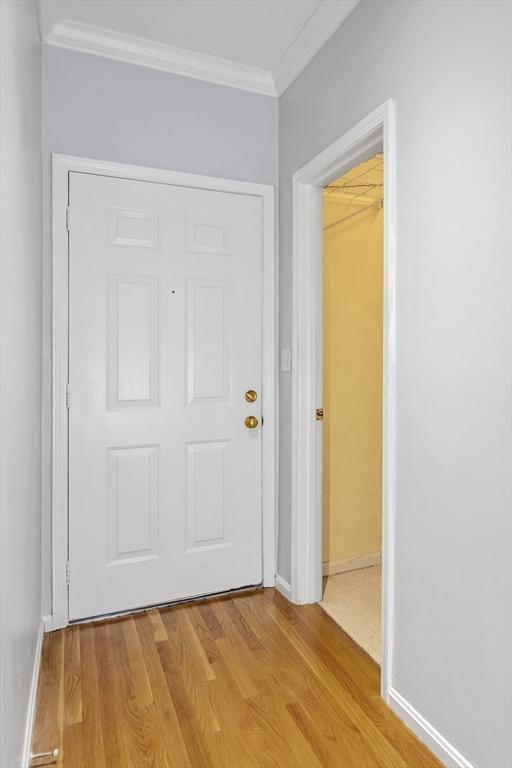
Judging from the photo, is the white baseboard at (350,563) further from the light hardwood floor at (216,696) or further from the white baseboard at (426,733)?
the white baseboard at (426,733)

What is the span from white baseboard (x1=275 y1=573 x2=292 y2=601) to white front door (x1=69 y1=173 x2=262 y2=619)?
0.10m

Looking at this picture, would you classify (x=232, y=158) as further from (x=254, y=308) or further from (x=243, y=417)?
(x=243, y=417)

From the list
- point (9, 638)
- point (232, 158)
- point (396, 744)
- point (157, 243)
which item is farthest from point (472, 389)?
point (232, 158)

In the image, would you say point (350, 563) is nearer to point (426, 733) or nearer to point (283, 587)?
point (283, 587)

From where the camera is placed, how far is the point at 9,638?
107 cm

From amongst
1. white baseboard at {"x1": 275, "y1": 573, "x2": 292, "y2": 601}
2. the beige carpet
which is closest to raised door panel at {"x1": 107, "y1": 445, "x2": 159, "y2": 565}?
white baseboard at {"x1": 275, "y1": 573, "x2": 292, "y2": 601}

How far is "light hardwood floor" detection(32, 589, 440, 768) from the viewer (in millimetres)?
1448

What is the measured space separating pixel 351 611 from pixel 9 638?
1630 millimetres

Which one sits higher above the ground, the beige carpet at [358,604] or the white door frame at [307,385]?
the white door frame at [307,385]

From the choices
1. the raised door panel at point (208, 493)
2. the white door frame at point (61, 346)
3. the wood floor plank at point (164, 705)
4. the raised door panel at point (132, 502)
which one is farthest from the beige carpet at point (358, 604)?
the white door frame at point (61, 346)

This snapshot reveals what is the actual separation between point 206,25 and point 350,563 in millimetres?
2761

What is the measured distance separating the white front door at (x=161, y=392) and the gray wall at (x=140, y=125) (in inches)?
4.4

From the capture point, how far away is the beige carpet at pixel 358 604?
2047 mm

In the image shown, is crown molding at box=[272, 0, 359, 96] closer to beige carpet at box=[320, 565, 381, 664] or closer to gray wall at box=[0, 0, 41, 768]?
gray wall at box=[0, 0, 41, 768]
